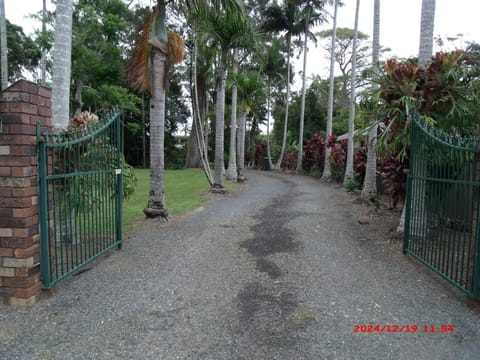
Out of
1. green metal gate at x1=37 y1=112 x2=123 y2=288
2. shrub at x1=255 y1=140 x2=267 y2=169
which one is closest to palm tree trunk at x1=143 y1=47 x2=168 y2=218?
green metal gate at x1=37 y1=112 x2=123 y2=288

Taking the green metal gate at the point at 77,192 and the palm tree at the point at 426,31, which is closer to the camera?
the green metal gate at the point at 77,192

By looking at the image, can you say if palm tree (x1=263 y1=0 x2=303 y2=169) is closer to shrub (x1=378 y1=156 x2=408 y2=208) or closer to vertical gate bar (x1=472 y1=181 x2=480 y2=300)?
shrub (x1=378 y1=156 x2=408 y2=208)

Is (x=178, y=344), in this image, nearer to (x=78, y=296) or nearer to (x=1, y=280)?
(x=78, y=296)

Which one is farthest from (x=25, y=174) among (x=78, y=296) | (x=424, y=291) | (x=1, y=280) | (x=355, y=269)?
(x=424, y=291)

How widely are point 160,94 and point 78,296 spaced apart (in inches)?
192

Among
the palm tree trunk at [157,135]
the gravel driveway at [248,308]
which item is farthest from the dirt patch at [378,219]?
the palm tree trunk at [157,135]

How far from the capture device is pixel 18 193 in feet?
11.0

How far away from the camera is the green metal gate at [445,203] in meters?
3.60

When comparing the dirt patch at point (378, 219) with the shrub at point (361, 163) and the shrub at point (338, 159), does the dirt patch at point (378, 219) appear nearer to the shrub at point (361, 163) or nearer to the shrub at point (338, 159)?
the shrub at point (361, 163)

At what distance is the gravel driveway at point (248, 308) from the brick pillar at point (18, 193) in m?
0.28

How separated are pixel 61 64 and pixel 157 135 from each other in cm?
247

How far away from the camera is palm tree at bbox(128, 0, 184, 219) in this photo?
7.27 m

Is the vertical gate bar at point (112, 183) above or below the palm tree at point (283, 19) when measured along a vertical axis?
below
